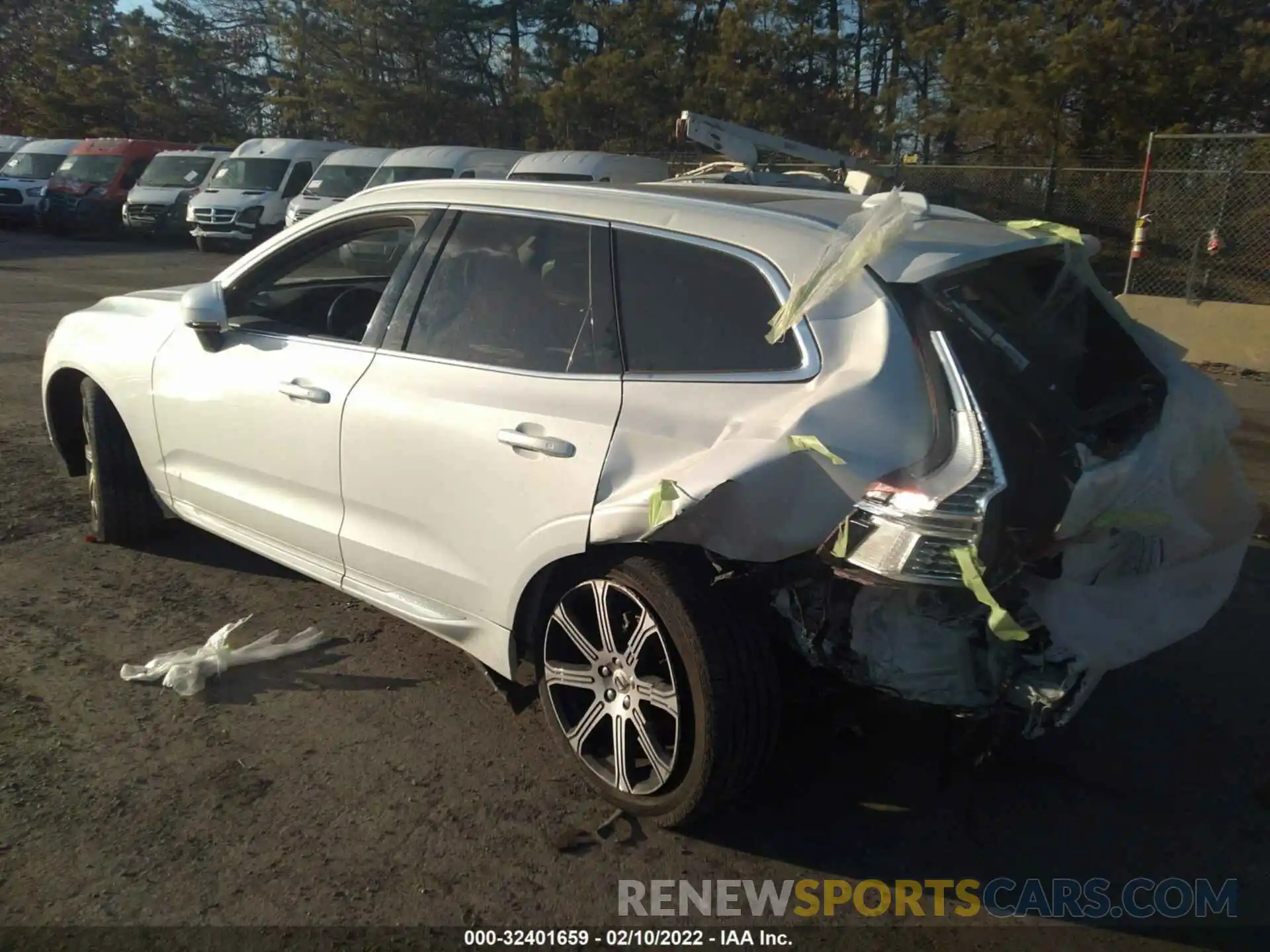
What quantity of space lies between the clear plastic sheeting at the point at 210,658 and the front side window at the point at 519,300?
4.22ft

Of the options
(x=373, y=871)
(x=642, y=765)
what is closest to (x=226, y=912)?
(x=373, y=871)

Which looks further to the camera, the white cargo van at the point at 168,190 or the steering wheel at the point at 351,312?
the white cargo van at the point at 168,190

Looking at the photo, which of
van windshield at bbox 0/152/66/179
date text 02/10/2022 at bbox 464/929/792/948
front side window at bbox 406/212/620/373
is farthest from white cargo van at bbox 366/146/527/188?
date text 02/10/2022 at bbox 464/929/792/948

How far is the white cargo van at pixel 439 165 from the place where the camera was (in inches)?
753

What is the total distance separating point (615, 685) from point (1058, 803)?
1.41m

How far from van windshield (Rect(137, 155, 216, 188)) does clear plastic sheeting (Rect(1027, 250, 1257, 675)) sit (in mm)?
24775

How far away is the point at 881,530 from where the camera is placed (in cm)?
268

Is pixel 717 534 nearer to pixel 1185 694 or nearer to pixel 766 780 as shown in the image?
pixel 766 780

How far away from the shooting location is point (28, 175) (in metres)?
28.0

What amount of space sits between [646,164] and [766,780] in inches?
634

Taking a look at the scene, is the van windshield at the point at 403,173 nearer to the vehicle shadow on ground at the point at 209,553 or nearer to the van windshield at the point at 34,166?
the van windshield at the point at 34,166

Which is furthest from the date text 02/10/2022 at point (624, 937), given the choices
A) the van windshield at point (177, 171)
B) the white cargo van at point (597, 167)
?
the van windshield at point (177, 171)

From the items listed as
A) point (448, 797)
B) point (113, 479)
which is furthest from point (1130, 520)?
point (113, 479)

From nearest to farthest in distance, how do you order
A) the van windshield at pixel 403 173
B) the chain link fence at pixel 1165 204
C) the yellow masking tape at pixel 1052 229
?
1. the yellow masking tape at pixel 1052 229
2. the chain link fence at pixel 1165 204
3. the van windshield at pixel 403 173
